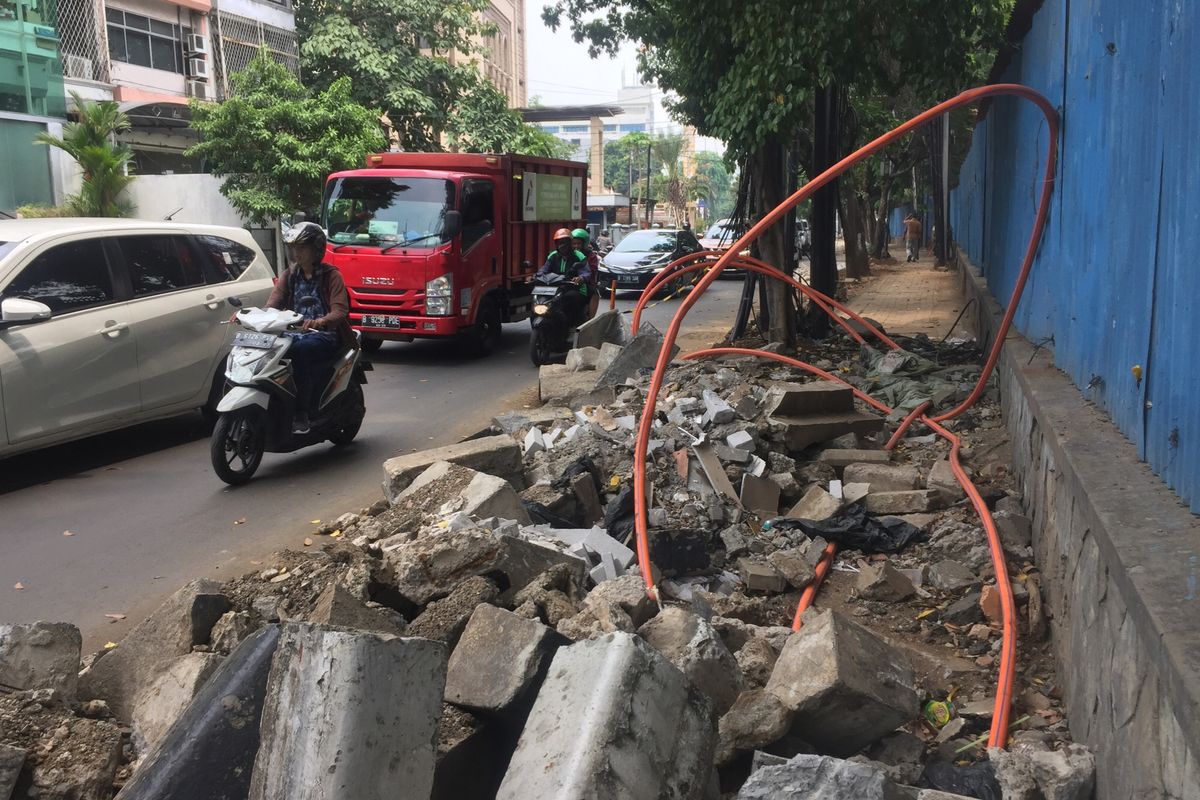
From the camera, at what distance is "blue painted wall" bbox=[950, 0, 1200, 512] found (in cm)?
341

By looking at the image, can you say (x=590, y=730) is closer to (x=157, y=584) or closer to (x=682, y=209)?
(x=157, y=584)

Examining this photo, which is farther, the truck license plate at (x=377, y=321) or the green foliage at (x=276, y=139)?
the green foliage at (x=276, y=139)

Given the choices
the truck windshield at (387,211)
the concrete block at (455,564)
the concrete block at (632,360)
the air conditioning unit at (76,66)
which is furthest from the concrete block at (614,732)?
the air conditioning unit at (76,66)

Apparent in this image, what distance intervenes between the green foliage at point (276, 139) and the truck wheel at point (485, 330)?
1006 cm

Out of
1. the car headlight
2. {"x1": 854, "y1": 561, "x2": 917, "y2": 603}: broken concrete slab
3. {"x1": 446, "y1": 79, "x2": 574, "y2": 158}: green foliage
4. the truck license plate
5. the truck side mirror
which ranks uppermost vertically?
{"x1": 446, "y1": 79, "x2": 574, "y2": 158}: green foliage

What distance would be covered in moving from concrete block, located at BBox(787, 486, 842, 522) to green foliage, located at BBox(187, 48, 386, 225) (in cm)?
1859

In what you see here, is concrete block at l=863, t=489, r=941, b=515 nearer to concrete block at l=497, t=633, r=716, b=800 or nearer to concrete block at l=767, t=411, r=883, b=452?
concrete block at l=767, t=411, r=883, b=452

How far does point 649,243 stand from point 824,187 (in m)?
12.2

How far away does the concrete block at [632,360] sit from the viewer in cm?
958

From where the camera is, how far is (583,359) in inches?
429

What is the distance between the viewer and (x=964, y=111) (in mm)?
24484

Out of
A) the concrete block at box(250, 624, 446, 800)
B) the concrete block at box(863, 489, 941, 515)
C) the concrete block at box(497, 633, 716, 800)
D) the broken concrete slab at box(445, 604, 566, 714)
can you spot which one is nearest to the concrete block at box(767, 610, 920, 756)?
the concrete block at box(497, 633, 716, 800)

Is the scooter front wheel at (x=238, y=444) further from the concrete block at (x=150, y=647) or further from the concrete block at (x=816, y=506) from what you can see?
the concrete block at (x=816, y=506)

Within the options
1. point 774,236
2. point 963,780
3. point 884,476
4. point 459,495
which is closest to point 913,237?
point 774,236
